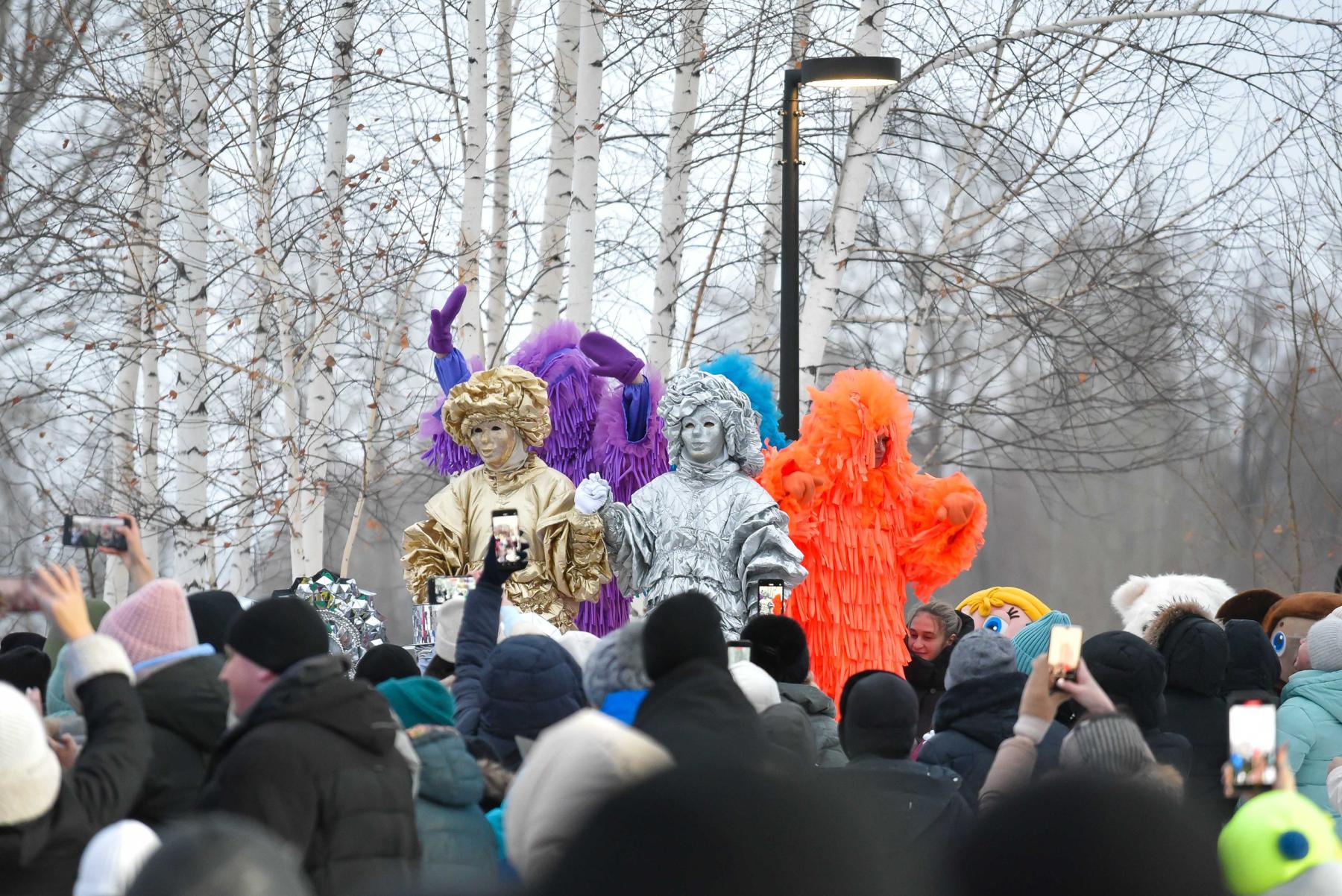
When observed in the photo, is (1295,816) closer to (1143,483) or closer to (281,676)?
(281,676)

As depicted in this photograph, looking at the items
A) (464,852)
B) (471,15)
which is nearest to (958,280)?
(471,15)

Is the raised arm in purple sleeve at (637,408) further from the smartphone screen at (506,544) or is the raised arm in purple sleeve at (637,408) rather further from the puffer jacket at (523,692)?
the puffer jacket at (523,692)

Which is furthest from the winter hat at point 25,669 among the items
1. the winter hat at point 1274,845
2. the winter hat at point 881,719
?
the winter hat at point 1274,845

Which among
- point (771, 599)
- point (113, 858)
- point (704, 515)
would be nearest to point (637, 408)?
point (704, 515)

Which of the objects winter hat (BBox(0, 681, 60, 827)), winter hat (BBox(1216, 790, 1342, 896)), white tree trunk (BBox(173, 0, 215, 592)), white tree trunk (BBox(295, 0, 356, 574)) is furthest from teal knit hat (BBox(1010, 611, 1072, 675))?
white tree trunk (BBox(173, 0, 215, 592))

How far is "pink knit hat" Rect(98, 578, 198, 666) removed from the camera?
3482 mm

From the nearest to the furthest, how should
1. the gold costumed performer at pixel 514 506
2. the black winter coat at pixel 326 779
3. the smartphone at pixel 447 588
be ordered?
the black winter coat at pixel 326 779 < the smartphone at pixel 447 588 < the gold costumed performer at pixel 514 506

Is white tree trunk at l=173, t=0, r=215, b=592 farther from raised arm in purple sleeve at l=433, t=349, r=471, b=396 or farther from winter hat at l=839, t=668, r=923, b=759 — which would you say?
winter hat at l=839, t=668, r=923, b=759

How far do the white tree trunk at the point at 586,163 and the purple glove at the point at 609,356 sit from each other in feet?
7.04

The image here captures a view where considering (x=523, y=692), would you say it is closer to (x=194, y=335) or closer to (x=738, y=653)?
(x=738, y=653)

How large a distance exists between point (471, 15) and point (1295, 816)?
897 centimetres

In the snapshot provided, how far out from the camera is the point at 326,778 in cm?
296

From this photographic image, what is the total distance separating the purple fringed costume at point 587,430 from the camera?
7809 mm

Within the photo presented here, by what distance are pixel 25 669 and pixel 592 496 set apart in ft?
9.27
